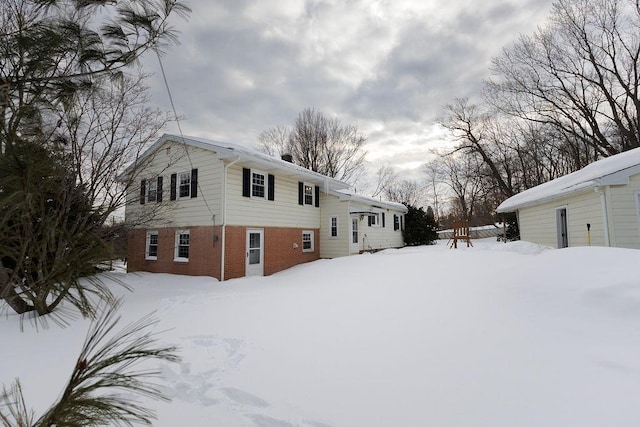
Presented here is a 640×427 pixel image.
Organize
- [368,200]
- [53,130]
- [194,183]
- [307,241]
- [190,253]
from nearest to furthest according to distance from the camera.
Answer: [53,130] → [190,253] → [194,183] → [307,241] → [368,200]

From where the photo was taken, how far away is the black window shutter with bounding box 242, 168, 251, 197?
35.8 ft

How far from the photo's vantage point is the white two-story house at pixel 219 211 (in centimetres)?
1023

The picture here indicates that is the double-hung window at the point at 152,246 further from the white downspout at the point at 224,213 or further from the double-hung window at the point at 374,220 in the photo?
the double-hung window at the point at 374,220

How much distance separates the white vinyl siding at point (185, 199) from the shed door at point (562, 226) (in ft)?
41.5

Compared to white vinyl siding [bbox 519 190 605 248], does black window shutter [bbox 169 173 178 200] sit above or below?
above

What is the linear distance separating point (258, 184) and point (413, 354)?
9.28 metres

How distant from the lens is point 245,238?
1084 centimetres

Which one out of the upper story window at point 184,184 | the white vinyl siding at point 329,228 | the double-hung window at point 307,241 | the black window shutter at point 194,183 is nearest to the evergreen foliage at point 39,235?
the black window shutter at point 194,183

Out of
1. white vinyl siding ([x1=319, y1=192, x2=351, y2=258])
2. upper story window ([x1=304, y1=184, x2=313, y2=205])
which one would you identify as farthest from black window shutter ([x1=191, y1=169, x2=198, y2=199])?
white vinyl siding ([x1=319, y1=192, x2=351, y2=258])

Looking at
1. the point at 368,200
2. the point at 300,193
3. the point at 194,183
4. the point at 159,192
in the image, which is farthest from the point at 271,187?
the point at 368,200

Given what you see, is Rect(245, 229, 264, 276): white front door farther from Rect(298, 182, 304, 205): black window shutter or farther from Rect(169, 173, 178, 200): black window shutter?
Rect(169, 173, 178, 200): black window shutter

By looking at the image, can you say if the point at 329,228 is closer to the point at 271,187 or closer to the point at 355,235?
the point at 355,235

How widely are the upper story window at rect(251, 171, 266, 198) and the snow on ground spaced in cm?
571

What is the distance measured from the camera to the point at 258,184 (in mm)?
11578
